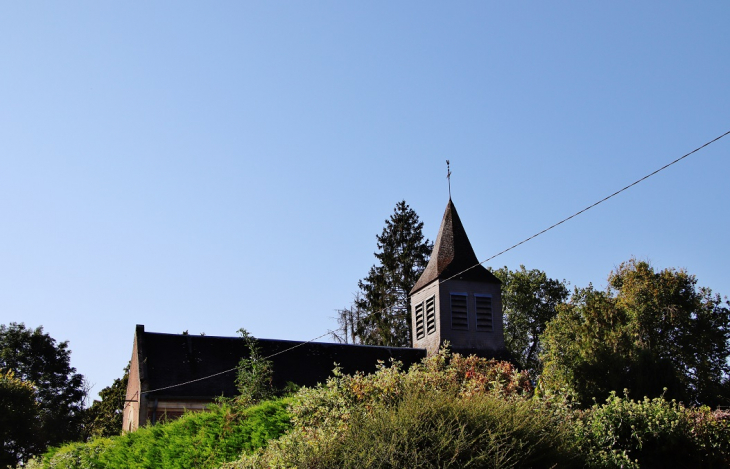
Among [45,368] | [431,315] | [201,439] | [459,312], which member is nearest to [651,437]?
[201,439]

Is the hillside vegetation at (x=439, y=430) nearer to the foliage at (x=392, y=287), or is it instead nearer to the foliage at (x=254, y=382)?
the foliage at (x=254, y=382)

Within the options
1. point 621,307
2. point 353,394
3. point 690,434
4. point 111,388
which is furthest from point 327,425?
point 111,388

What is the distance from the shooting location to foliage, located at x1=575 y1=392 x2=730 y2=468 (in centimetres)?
1107

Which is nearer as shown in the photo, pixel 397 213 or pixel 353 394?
pixel 353 394

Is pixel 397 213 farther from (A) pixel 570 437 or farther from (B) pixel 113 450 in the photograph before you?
(A) pixel 570 437

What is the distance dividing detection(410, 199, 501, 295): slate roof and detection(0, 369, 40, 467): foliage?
71.9ft

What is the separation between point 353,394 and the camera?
11.5 m

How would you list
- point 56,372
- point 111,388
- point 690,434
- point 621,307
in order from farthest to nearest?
point 56,372 < point 111,388 < point 621,307 < point 690,434

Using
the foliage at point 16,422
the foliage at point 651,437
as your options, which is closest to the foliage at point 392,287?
the foliage at point 16,422

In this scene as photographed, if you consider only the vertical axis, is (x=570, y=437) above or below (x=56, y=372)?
below

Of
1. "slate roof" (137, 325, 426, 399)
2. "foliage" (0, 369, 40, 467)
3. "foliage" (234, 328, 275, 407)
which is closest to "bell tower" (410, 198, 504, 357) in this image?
"slate roof" (137, 325, 426, 399)

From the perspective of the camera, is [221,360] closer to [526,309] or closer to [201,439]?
[201,439]

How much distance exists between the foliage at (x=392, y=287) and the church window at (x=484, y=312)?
16658mm

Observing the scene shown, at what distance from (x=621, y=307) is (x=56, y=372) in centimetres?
3729
